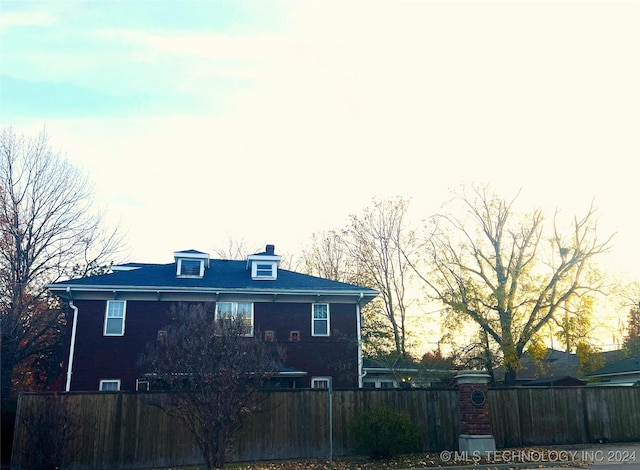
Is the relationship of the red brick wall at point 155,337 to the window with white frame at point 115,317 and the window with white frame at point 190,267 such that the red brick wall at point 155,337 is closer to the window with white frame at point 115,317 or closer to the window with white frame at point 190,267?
the window with white frame at point 115,317

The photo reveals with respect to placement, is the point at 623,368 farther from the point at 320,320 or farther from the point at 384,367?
the point at 320,320

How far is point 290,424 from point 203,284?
968cm

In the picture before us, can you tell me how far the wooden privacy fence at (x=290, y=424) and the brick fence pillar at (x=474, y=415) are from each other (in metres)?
1.27

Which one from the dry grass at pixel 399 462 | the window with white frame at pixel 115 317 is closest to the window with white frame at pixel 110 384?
the window with white frame at pixel 115 317

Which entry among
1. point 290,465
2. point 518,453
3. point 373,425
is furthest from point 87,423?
point 518,453

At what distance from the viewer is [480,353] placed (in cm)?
2766

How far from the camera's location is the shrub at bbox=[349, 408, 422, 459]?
15719 mm

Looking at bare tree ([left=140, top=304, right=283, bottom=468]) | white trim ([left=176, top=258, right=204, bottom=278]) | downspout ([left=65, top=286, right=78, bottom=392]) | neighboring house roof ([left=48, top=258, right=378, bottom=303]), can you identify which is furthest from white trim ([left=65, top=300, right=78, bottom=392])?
bare tree ([left=140, top=304, right=283, bottom=468])

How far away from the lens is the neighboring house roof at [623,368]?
3700 cm

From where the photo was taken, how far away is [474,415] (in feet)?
55.0

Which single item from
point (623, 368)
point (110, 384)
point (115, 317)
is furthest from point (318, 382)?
point (623, 368)

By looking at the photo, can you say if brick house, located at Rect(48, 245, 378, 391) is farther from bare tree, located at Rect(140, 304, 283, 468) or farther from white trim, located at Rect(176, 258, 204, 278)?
bare tree, located at Rect(140, 304, 283, 468)

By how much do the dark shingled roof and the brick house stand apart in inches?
1.7

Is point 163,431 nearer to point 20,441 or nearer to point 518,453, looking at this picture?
point 20,441
